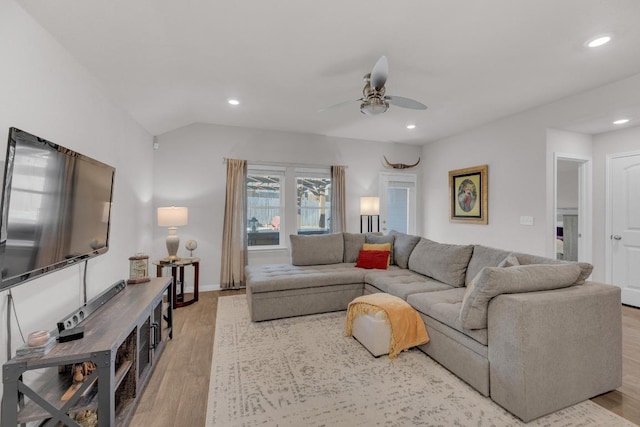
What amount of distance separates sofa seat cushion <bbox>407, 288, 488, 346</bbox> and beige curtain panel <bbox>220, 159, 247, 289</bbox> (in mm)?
2939

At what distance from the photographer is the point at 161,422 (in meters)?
1.73

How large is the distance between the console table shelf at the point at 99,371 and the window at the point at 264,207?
2.64m

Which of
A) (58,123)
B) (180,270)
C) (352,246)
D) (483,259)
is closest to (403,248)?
(352,246)

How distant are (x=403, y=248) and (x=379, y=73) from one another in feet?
7.99

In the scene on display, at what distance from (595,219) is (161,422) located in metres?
5.63

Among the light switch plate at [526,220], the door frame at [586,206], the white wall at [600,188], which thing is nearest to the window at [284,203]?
the light switch plate at [526,220]

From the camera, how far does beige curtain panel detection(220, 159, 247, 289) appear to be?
15.2ft

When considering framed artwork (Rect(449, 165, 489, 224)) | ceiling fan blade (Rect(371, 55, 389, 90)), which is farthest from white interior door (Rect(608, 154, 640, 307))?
ceiling fan blade (Rect(371, 55, 389, 90))

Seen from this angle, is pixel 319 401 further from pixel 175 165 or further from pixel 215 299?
pixel 175 165

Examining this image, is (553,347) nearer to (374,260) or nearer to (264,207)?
(374,260)

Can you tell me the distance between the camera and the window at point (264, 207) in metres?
5.02

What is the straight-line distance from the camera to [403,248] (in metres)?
3.97

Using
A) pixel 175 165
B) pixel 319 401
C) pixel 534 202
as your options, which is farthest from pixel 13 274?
pixel 534 202

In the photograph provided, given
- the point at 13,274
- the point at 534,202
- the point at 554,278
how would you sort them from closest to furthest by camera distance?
the point at 13,274, the point at 554,278, the point at 534,202
